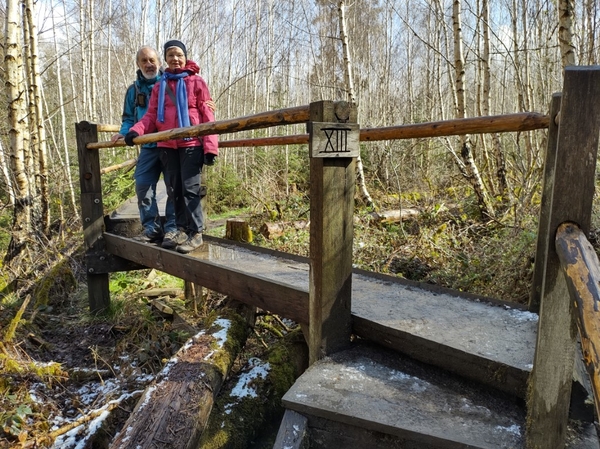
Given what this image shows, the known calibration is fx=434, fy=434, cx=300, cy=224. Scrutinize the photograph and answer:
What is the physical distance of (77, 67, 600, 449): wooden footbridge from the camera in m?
1.18

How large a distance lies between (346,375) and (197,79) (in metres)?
2.70

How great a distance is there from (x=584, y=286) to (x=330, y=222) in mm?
1196

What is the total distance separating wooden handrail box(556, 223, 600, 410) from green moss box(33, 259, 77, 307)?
5413 millimetres

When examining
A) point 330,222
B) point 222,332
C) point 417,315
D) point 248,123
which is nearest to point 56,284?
point 222,332

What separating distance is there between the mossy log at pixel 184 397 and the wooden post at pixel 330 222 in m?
0.71

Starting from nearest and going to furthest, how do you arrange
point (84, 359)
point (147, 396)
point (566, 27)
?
point (147, 396) → point (84, 359) → point (566, 27)

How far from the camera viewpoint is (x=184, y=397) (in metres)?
2.37

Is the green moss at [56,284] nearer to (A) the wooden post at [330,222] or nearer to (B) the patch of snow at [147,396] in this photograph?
(B) the patch of snow at [147,396]

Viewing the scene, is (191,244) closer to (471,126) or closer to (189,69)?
(189,69)

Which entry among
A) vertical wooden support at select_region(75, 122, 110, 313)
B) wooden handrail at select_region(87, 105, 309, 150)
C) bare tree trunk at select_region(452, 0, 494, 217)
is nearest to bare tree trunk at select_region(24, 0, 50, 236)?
vertical wooden support at select_region(75, 122, 110, 313)

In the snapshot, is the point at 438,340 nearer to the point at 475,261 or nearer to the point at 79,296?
the point at 475,261

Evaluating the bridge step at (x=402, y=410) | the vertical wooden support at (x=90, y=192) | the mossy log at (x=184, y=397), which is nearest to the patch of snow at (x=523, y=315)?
the bridge step at (x=402, y=410)

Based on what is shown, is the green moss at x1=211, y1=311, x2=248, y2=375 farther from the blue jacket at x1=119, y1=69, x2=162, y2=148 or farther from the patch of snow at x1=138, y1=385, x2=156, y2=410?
the blue jacket at x1=119, y1=69, x2=162, y2=148

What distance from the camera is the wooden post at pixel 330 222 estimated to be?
1.95 m
